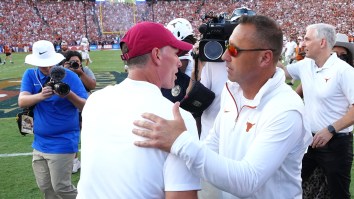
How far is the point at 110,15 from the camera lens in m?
50.2

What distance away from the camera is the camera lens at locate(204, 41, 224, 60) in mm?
2919

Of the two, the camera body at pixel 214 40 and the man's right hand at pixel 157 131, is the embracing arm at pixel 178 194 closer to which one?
the man's right hand at pixel 157 131

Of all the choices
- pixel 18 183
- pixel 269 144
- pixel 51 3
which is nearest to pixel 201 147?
pixel 269 144

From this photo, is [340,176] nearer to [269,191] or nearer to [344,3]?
[269,191]

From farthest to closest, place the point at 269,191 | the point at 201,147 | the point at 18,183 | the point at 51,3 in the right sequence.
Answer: the point at 51,3 < the point at 18,183 < the point at 269,191 < the point at 201,147

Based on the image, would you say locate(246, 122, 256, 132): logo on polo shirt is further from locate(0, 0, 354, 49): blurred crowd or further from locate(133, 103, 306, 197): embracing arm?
locate(0, 0, 354, 49): blurred crowd

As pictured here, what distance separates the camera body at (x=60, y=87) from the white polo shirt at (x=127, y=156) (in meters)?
2.04

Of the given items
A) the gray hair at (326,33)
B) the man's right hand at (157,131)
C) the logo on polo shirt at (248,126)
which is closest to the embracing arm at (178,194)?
the man's right hand at (157,131)

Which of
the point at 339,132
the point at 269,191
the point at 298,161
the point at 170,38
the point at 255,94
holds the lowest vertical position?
the point at 339,132

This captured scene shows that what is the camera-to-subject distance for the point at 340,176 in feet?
11.6

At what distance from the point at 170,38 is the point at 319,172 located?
2.80 meters

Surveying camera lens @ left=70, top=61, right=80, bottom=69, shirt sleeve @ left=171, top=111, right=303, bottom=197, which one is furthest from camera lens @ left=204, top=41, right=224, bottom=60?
camera lens @ left=70, top=61, right=80, bottom=69

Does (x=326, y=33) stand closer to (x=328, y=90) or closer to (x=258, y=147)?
(x=328, y=90)

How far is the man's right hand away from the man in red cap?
0.13 ft
